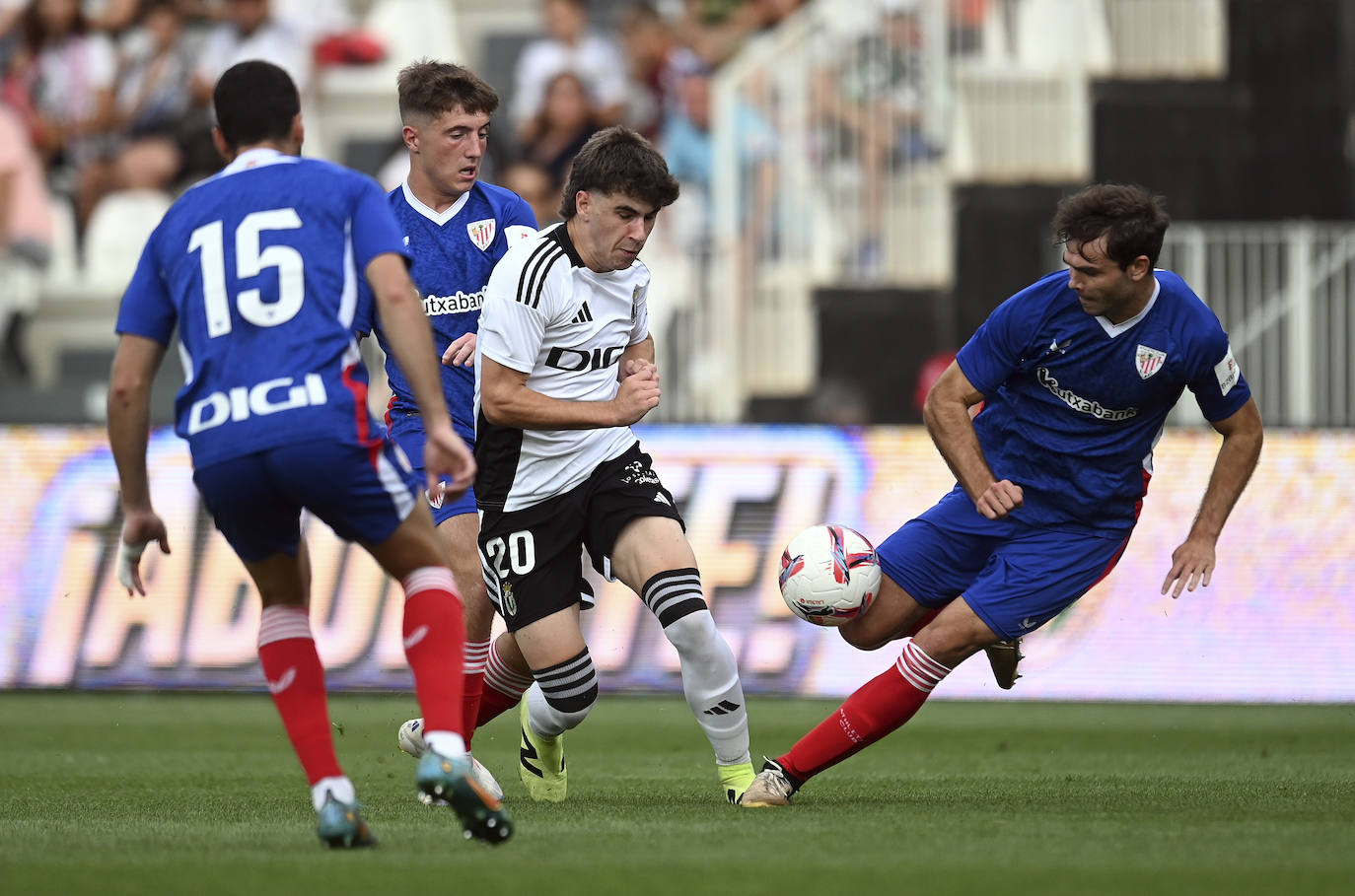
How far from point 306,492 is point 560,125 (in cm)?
1142

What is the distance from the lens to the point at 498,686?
273 inches

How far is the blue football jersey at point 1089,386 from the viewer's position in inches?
248

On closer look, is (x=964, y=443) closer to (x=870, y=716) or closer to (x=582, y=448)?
(x=870, y=716)

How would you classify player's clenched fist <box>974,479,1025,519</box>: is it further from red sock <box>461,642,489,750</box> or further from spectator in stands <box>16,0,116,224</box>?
spectator in stands <box>16,0,116,224</box>

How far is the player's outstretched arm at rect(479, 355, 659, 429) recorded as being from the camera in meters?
5.96

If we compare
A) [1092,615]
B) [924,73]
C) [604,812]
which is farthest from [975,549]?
[924,73]

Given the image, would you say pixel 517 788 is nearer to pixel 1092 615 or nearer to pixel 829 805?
pixel 829 805

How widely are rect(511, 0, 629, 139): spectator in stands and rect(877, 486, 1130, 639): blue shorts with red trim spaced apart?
34.3 ft

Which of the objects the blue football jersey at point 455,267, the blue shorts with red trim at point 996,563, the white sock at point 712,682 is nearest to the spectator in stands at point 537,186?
the blue football jersey at point 455,267

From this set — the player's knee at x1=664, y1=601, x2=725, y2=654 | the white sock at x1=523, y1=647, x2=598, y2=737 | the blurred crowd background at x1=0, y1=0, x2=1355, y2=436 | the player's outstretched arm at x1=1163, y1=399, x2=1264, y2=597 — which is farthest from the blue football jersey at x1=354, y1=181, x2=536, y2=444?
the blurred crowd background at x1=0, y1=0, x2=1355, y2=436

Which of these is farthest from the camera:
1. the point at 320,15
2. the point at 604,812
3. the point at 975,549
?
the point at 320,15

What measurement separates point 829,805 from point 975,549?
1.05m

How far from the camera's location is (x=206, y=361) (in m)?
4.84

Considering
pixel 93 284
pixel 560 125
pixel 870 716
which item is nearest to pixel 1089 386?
pixel 870 716
